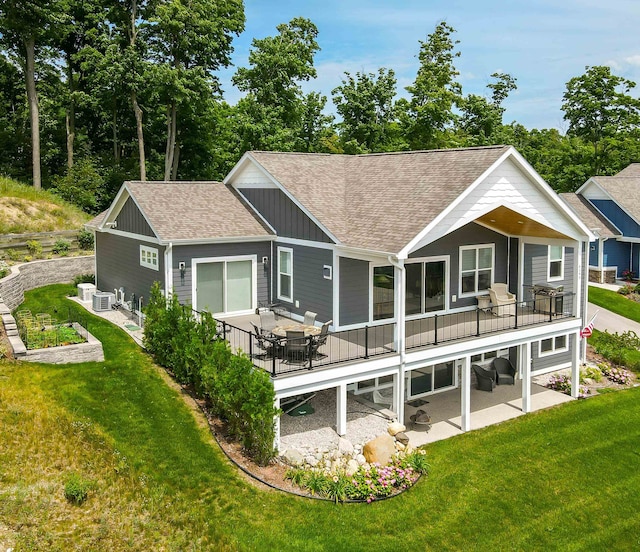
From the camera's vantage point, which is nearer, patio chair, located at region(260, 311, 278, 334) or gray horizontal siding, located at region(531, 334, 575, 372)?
patio chair, located at region(260, 311, 278, 334)

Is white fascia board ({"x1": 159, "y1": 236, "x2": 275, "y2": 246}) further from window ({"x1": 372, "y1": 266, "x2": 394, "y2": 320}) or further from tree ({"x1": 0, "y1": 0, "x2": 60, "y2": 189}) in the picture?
tree ({"x1": 0, "y1": 0, "x2": 60, "y2": 189})

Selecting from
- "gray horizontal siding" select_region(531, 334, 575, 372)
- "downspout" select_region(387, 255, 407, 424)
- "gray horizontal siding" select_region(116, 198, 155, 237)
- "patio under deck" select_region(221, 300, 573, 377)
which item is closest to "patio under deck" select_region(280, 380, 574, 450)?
"downspout" select_region(387, 255, 407, 424)

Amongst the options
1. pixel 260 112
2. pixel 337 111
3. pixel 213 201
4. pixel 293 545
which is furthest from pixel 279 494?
pixel 337 111

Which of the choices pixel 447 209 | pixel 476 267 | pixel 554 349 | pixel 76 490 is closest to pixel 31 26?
pixel 476 267

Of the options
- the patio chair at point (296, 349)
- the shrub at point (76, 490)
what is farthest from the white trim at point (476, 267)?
the shrub at point (76, 490)

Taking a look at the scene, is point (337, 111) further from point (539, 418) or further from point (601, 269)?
point (539, 418)

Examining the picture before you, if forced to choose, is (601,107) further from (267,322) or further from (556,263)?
(267,322)
